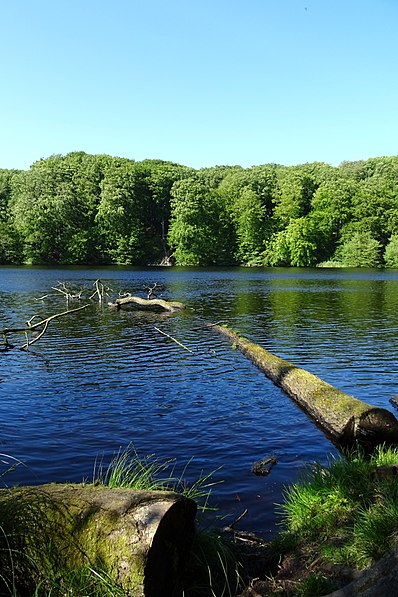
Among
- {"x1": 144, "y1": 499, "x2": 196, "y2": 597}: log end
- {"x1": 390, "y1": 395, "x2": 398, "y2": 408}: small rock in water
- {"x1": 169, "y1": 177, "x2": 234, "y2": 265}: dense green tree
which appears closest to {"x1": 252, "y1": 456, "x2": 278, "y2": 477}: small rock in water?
{"x1": 144, "y1": 499, "x2": 196, "y2": 597}: log end

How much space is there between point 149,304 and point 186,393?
2018 centimetres

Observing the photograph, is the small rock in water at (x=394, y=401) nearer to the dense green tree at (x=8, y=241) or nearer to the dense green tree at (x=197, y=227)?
the dense green tree at (x=8, y=241)

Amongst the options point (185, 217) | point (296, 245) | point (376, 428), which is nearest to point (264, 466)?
point (376, 428)

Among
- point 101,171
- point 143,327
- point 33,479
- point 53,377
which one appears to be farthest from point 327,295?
point 101,171

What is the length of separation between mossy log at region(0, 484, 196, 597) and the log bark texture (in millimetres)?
28488

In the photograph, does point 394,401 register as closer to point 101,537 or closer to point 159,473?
point 159,473

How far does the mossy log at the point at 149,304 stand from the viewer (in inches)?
1323

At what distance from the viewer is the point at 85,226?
3821 inches

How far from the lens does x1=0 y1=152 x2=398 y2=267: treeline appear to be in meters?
93.6

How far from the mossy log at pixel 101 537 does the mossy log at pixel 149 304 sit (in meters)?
28.5

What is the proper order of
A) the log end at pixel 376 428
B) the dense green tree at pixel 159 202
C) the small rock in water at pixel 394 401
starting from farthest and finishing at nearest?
1. the dense green tree at pixel 159 202
2. the small rock in water at pixel 394 401
3. the log end at pixel 376 428

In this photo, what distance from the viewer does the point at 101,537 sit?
461 centimetres

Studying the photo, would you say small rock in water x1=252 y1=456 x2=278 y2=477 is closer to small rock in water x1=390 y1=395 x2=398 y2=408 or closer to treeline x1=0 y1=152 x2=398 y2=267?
small rock in water x1=390 y1=395 x2=398 y2=408

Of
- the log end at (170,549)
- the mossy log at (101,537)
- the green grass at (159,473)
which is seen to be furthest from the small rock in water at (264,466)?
the mossy log at (101,537)
